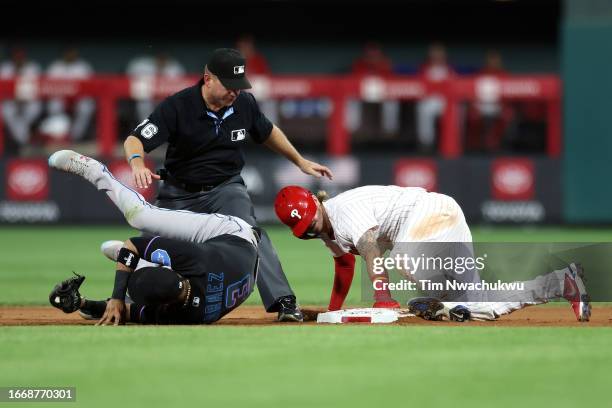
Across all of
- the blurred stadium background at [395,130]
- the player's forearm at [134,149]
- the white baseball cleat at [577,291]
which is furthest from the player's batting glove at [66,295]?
the blurred stadium background at [395,130]

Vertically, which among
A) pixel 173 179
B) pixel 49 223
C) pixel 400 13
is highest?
pixel 400 13

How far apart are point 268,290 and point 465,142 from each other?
1236cm

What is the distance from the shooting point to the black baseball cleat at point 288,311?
834 cm

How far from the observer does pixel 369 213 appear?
8.06 meters

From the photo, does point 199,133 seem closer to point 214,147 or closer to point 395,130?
point 214,147

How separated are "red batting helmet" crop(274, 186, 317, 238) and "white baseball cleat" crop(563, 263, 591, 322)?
1.72 m

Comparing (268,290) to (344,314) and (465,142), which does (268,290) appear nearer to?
(344,314)

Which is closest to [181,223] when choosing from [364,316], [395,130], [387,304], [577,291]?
[364,316]

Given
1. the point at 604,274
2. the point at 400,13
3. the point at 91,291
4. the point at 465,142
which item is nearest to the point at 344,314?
the point at 604,274

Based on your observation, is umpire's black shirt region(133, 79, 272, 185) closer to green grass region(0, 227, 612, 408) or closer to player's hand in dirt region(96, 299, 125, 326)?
player's hand in dirt region(96, 299, 125, 326)

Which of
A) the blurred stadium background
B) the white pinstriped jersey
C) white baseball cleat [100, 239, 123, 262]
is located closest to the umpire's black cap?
the white pinstriped jersey

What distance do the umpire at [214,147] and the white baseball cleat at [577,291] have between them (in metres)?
1.80

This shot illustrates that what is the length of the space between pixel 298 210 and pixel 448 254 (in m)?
1.04

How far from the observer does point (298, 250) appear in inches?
644
